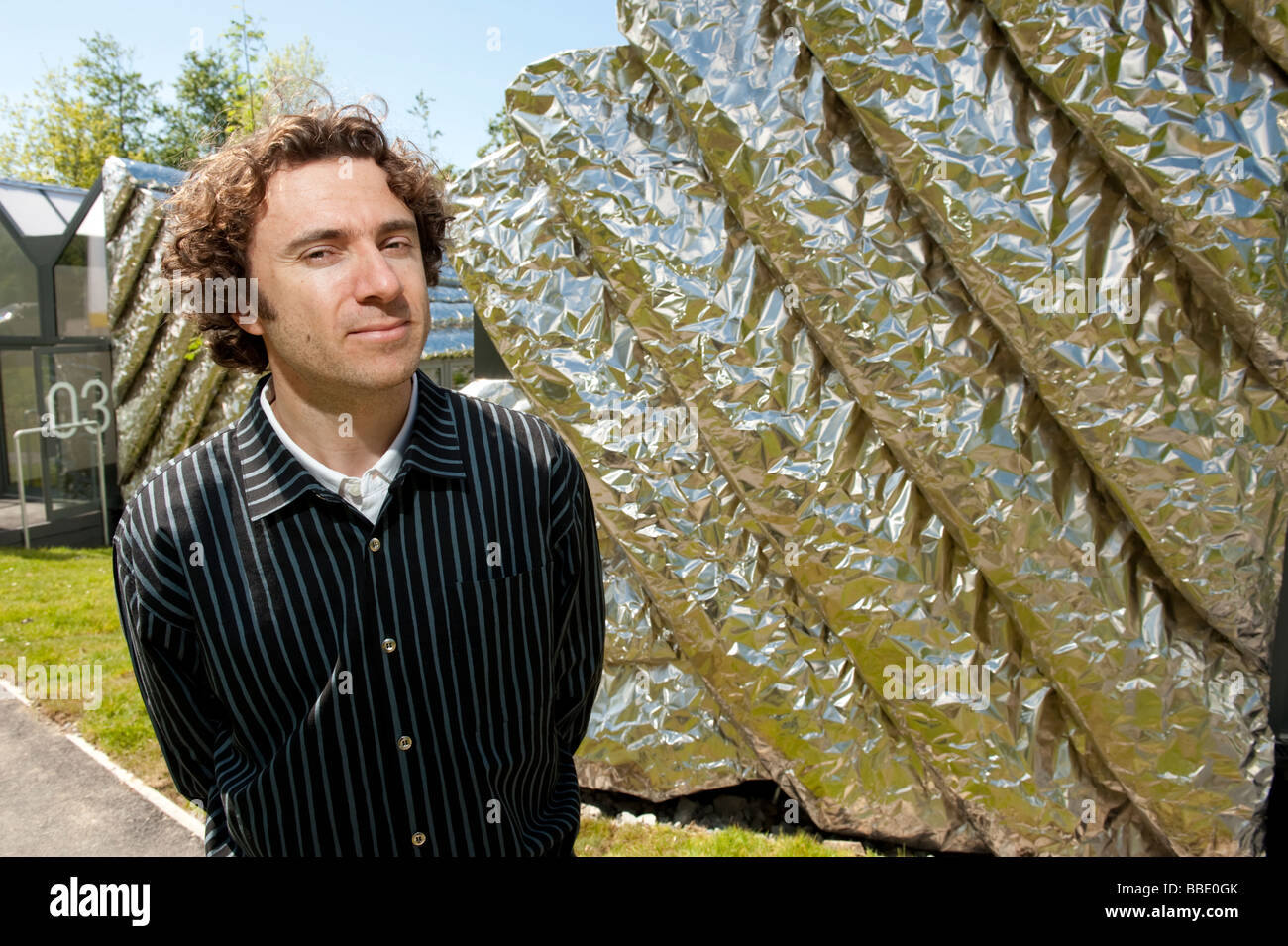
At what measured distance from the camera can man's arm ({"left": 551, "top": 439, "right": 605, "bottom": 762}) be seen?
1646 mm

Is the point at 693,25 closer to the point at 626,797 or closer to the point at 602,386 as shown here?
the point at 602,386

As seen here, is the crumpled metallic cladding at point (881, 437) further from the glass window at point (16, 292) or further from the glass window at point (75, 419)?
the glass window at point (16, 292)

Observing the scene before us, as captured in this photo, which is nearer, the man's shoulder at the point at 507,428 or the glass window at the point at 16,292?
the man's shoulder at the point at 507,428

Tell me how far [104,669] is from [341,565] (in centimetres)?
408

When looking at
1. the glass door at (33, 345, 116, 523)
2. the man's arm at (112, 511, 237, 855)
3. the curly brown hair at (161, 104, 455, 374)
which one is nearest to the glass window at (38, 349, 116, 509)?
the glass door at (33, 345, 116, 523)

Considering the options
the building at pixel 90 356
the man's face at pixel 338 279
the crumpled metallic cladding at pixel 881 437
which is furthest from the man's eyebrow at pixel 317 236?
the building at pixel 90 356

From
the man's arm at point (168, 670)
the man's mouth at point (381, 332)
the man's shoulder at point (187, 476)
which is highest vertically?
the man's mouth at point (381, 332)

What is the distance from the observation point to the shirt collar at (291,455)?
1437 millimetres

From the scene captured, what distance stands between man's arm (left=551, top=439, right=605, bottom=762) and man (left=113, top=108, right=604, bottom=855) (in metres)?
0.07

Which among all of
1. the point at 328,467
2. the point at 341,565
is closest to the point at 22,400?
the point at 328,467

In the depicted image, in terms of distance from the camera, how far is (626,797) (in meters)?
3.67

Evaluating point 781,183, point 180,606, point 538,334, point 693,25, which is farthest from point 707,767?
point 693,25

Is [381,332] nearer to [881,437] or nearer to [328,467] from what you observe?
[328,467]

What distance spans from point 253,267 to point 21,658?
14.2ft
